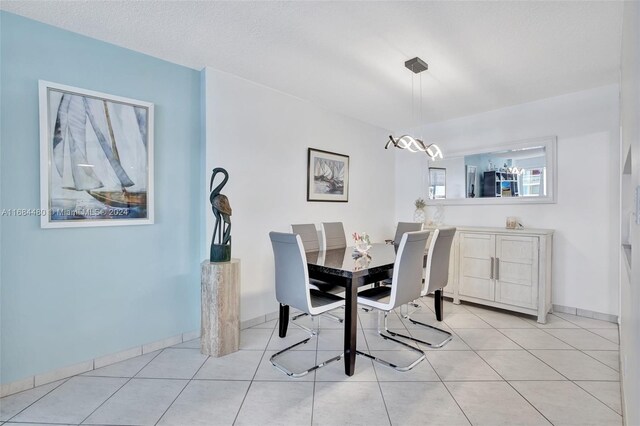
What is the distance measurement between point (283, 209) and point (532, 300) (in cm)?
291

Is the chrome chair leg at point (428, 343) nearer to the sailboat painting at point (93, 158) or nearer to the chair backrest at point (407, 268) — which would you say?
the chair backrest at point (407, 268)

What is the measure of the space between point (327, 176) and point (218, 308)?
86.5 inches

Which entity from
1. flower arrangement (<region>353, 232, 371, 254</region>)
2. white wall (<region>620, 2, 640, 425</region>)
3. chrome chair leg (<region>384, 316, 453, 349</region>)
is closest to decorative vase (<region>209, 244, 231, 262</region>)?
flower arrangement (<region>353, 232, 371, 254</region>)

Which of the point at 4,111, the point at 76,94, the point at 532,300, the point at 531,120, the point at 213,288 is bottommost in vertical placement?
the point at 532,300

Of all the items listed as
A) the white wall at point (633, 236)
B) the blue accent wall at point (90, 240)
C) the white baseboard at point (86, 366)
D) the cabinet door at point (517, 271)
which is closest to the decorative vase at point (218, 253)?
the blue accent wall at point (90, 240)

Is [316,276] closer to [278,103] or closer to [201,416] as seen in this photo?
[201,416]

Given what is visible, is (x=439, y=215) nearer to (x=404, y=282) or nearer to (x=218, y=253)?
(x=404, y=282)

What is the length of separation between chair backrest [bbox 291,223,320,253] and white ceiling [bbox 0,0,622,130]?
5.04ft

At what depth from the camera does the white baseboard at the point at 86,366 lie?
6.57 feet

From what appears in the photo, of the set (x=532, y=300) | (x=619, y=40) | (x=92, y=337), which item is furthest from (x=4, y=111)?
(x=532, y=300)

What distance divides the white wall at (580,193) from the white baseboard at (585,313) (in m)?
0.04

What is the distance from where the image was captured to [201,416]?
5.78 feet

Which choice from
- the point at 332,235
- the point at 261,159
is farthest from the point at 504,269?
the point at 261,159

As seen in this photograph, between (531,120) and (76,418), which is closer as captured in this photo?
(76,418)
